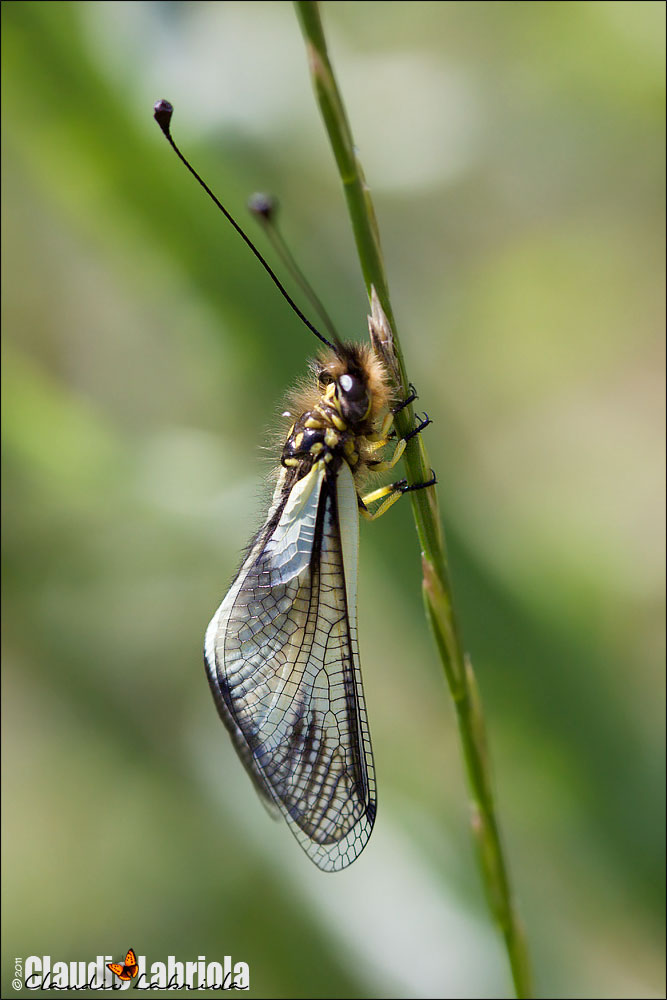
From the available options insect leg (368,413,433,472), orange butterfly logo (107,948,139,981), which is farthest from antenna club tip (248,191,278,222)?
orange butterfly logo (107,948,139,981)

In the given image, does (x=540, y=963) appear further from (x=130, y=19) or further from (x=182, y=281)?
(x=130, y=19)

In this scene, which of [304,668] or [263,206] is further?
[304,668]

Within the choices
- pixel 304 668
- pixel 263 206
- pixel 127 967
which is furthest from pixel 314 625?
pixel 127 967

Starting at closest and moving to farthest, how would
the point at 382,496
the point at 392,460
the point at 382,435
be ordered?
the point at 392,460, the point at 382,435, the point at 382,496

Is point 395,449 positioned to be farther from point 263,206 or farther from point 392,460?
point 263,206

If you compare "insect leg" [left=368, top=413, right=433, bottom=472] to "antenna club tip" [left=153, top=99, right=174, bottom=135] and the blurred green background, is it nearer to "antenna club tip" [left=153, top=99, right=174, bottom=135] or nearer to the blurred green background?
the blurred green background

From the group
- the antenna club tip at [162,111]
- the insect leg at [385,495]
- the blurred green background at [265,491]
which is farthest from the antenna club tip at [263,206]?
the blurred green background at [265,491]

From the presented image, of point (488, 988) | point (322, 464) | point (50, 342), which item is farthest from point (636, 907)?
point (50, 342)

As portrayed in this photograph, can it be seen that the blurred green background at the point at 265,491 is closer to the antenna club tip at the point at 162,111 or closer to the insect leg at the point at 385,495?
the insect leg at the point at 385,495
